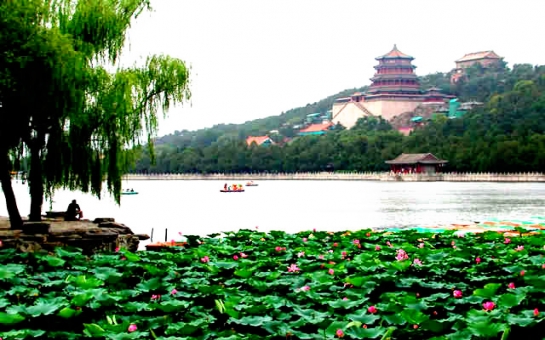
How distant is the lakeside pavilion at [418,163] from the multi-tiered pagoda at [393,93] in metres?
26.6

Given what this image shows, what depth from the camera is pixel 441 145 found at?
3007 inches

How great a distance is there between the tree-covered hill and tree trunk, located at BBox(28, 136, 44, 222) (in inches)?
2172

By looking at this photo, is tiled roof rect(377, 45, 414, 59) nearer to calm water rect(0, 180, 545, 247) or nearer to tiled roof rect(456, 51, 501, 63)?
tiled roof rect(456, 51, 501, 63)

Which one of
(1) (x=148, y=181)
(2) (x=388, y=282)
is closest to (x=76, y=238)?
(2) (x=388, y=282)

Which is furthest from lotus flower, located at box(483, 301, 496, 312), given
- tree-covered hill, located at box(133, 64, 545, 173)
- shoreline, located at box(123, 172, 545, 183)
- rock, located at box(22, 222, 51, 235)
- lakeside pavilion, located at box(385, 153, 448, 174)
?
lakeside pavilion, located at box(385, 153, 448, 174)

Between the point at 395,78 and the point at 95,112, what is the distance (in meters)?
95.4

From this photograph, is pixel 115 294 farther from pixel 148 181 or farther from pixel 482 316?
pixel 148 181

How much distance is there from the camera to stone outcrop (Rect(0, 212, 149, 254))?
1037 cm

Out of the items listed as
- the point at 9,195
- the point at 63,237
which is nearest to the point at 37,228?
the point at 63,237

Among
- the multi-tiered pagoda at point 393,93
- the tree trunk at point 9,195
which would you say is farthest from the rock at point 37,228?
the multi-tiered pagoda at point 393,93

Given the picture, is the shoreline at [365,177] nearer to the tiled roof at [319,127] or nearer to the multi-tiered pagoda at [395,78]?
the tiled roof at [319,127]

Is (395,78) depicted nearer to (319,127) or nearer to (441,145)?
(319,127)

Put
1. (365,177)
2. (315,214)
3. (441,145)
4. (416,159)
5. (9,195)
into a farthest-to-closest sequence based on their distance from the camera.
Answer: (365,177) < (441,145) < (416,159) < (315,214) < (9,195)

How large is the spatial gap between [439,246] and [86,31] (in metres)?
7.07
